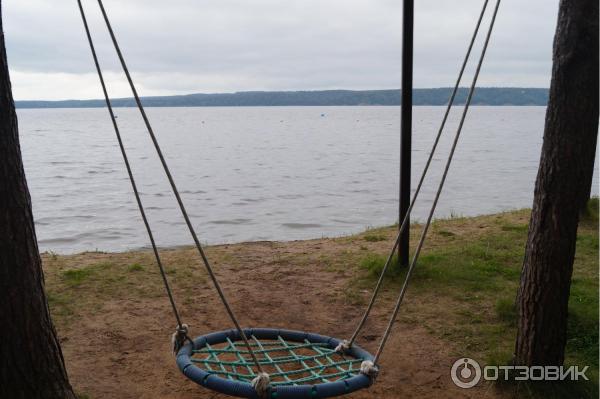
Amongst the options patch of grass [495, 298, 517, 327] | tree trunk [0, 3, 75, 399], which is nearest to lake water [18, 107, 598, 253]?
patch of grass [495, 298, 517, 327]

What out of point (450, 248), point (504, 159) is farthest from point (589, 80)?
point (504, 159)

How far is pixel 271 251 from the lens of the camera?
6.82m

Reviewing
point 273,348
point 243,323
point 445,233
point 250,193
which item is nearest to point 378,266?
point 243,323

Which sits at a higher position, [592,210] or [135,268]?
[592,210]

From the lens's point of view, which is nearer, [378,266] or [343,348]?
[343,348]

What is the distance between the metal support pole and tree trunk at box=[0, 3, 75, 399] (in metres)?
3.38

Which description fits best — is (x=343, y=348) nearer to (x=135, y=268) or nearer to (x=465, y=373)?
(x=465, y=373)

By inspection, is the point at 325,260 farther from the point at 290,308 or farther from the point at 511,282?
the point at 511,282

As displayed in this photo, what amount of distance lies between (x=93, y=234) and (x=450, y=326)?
8524mm

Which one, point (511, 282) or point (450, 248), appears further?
point (450, 248)

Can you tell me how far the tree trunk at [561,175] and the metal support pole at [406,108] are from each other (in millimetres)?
1976

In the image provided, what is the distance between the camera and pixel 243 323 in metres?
4.69

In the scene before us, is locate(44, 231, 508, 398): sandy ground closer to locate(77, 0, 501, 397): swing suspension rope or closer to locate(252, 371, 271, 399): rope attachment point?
locate(77, 0, 501, 397): swing suspension rope

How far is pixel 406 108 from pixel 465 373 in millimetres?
2461
